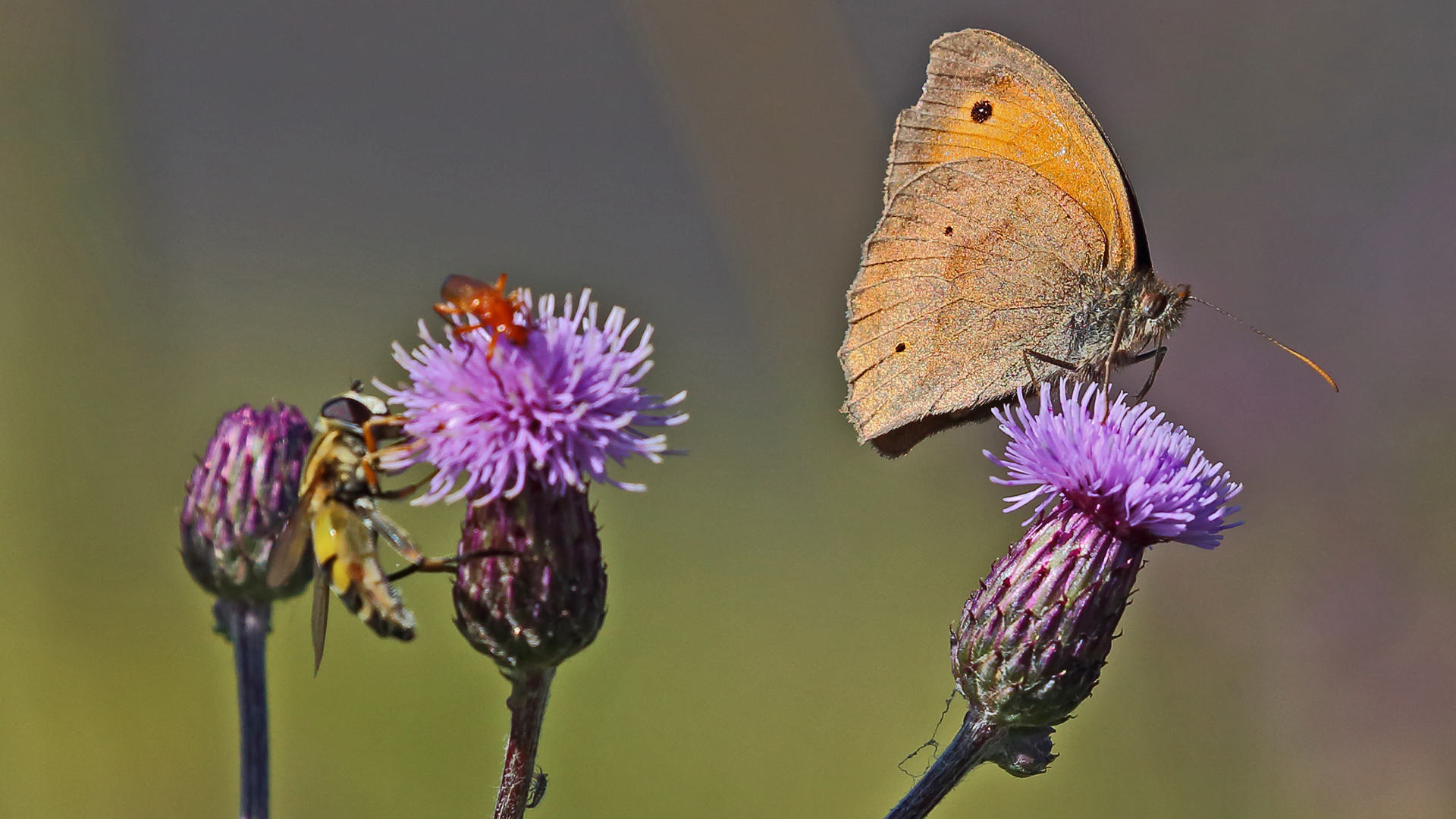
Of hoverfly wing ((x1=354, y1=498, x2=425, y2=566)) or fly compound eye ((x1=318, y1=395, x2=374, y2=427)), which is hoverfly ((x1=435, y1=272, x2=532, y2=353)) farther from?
hoverfly wing ((x1=354, y1=498, x2=425, y2=566))

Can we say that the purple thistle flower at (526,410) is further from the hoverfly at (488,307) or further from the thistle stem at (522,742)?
the thistle stem at (522,742)

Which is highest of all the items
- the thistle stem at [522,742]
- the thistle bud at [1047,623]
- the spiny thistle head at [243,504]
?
the spiny thistle head at [243,504]

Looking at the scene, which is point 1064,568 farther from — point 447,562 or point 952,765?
point 447,562

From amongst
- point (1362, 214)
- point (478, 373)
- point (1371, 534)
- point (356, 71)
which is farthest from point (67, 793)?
point (356, 71)

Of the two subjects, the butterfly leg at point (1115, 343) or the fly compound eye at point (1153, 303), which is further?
the fly compound eye at point (1153, 303)

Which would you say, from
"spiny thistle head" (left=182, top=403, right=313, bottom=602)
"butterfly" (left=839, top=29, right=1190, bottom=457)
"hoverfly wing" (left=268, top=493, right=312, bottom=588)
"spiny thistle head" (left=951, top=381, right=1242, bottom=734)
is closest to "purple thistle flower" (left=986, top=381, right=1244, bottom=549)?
"spiny thistle head" (left=951, top=381, right=1242, bottom=734)

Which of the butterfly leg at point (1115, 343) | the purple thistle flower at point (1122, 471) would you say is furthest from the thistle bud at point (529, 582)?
the butterfly leg at point (1115, 343)

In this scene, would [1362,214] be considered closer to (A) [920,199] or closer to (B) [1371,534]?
(B) [1371,534]
